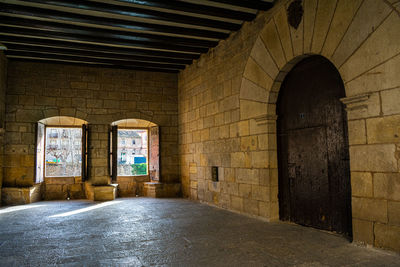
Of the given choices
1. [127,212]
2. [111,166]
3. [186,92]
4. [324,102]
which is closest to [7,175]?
[111,166]

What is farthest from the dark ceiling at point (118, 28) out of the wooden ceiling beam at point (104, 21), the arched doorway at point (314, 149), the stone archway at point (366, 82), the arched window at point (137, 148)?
the arched window at point (137, 148)

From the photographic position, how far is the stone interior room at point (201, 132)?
8.43 ft

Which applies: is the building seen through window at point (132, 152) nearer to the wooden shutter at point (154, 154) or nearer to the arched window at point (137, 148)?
the arched window at point (137, 148)

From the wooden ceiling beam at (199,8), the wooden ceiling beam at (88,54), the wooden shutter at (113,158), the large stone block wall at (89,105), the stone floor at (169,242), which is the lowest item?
the stone floor at (169,242)

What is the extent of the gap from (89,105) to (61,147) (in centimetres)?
130

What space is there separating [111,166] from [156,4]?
3.84m

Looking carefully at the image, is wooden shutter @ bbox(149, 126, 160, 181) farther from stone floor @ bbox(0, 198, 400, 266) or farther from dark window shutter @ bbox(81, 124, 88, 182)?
stone floor @ bbox(0, 198, 400, 266)

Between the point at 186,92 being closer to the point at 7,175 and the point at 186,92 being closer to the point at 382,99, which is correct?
the point at 7,175

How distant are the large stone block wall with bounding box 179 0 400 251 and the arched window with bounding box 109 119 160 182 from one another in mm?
757

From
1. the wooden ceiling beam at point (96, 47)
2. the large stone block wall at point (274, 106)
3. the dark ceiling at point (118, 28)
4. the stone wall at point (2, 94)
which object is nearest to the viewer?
the large stone block wall at point (274, 106)

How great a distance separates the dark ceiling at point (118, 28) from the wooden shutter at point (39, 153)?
1.45 m

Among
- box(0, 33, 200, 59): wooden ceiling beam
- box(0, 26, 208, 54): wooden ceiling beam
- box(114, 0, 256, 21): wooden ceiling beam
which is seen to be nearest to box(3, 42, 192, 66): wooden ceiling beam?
box(0, 33, 200, 59): wooden ceiling beam

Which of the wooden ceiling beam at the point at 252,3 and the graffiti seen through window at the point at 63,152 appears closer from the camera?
the wooden ceiling beam at the point at 252,3

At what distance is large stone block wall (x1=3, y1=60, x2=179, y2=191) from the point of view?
5.96 m
